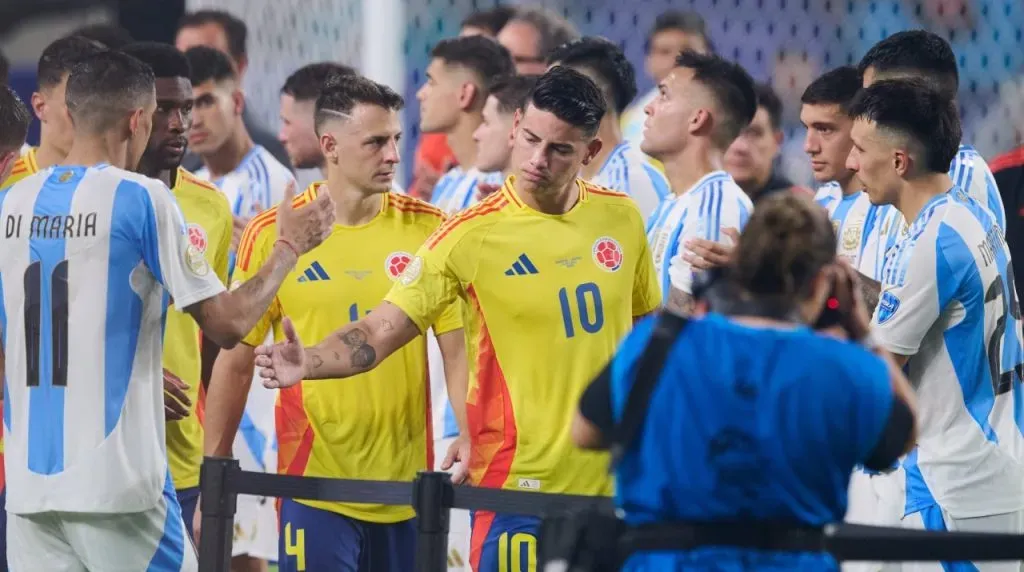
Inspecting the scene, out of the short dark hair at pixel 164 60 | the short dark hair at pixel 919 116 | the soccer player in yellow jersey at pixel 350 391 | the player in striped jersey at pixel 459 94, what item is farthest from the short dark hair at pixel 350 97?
the player in striped jersey at pixel 459 94

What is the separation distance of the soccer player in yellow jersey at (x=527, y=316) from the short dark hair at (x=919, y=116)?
0.83 metres

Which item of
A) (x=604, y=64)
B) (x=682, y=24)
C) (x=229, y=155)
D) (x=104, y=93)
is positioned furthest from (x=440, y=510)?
(x=682, y=24)

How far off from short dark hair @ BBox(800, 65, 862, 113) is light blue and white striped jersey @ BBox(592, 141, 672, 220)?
2.73ft

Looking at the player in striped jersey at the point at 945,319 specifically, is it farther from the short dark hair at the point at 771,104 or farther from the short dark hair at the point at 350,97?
the short dark hair at the point at 771,104

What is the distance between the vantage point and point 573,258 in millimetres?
5031

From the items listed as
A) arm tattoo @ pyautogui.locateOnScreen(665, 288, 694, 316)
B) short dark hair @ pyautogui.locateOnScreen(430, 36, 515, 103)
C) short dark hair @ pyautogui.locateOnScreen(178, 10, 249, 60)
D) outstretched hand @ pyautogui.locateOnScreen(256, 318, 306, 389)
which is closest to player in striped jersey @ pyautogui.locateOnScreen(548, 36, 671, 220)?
short dark hair @ pyautogui.locateOnScreen(430, 36, 515, 103)

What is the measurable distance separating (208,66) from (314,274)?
2599 millimetres

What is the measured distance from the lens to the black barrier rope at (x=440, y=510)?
3.92m

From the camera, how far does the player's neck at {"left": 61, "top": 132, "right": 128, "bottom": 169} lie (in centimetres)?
469

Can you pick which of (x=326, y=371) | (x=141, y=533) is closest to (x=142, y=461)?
(x=141, y=533)

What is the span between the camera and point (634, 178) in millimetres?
6926

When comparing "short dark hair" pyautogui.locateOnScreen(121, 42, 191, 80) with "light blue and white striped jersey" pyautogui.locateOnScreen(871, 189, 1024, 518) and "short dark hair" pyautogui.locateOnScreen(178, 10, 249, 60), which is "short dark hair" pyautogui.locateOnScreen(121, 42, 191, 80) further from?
"short dark hair" pyautogui.locateOnScreen(178, 10, 249, 60)

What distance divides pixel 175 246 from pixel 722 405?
5.98ft

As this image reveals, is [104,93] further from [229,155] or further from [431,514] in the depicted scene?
[229,155]
